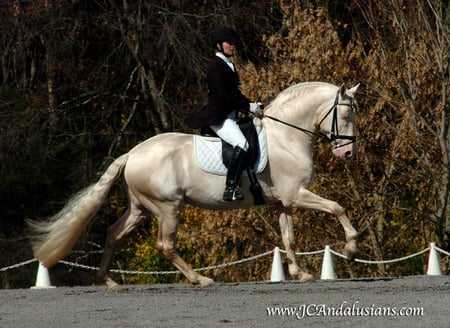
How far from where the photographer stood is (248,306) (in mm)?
10133

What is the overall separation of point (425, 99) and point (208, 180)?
7.26 m

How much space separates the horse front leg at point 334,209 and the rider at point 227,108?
2.20 ft

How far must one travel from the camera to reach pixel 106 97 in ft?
81.4

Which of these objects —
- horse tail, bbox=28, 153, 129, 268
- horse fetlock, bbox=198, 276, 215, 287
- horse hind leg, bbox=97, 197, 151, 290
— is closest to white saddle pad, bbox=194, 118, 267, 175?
horse tail, bbox=28, 153, 129, 268

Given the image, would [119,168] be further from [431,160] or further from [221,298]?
[431,160]

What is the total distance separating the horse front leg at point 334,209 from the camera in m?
11.6

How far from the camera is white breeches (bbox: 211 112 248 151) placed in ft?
39.0

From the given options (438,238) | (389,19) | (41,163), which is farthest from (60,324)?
(41,163)

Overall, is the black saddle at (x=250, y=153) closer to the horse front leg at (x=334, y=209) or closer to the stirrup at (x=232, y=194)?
the stirrup at (x=232, y=194)

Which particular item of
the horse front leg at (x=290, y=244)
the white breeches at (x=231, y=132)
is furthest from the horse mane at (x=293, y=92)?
the horse front leg at (x=290, y=244)

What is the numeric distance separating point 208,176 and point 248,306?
2.38 m

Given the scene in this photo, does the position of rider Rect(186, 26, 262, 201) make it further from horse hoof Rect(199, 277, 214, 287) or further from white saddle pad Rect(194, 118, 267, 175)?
horse hoof Rect(199, 277, 214, 287)

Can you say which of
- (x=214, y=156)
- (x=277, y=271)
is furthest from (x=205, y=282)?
(x=277, y=271)

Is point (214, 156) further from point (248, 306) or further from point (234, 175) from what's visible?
point (248, 306)
